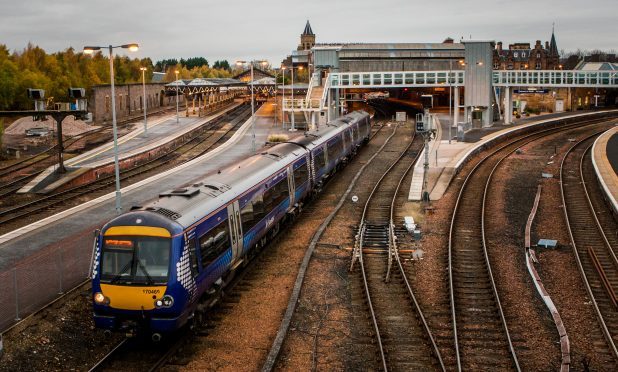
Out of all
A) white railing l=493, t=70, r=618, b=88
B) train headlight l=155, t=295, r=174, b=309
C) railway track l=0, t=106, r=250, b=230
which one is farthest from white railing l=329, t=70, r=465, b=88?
train headlight l=155, t=295, r=174, b=309

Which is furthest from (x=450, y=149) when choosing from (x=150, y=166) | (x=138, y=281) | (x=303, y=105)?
(x=138, y=281)

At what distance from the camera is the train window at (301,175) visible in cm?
2562

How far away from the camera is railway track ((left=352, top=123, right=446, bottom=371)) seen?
14.1m

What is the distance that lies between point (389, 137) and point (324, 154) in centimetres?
2462

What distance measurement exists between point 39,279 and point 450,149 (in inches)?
1366

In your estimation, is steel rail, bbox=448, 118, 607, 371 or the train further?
steel rail, bbox=448, 118, 607, 371

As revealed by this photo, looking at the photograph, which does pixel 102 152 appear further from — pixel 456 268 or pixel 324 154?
pixel 456 268

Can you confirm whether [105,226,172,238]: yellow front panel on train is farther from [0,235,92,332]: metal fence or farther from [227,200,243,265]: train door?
[227,200,243,265]: train door

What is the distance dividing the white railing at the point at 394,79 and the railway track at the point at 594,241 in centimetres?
2782

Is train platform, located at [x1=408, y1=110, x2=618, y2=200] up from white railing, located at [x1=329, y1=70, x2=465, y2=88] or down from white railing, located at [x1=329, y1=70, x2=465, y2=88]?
down

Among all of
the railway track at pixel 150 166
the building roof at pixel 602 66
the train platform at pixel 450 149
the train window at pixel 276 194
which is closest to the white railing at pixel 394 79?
the train platform at pixel 450 149

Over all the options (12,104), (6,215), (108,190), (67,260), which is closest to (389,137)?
(108,190)

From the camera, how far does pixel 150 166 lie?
1649 inches

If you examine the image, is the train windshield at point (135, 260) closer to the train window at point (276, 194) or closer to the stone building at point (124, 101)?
the train window at point (276, 194)
